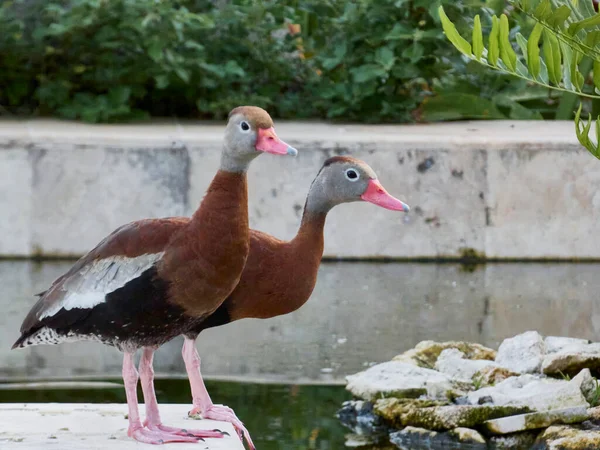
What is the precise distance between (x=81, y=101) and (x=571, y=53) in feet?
15.6

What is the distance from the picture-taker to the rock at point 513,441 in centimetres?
456

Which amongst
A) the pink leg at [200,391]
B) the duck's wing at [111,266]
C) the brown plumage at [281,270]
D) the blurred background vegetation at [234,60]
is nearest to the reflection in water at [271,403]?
the pink leg at [200,391]

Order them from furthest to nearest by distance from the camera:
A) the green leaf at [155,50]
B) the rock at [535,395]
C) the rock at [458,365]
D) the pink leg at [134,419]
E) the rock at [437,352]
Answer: the green leaf at [155,50], the rock at [437,352], the rock at [458,365], the rock at [535,395], the pink leg at [134,419]

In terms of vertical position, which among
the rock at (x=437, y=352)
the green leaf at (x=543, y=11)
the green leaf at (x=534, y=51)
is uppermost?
the green leaf at (x=543, y=11)

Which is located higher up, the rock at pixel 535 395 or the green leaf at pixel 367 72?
the green leaf at pixel 367 72

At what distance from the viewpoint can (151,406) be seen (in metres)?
3.75

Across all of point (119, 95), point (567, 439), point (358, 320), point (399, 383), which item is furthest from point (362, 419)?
point (119, 95)

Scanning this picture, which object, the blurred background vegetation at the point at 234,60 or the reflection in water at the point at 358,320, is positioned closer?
the reflection in water at the point at 358,320

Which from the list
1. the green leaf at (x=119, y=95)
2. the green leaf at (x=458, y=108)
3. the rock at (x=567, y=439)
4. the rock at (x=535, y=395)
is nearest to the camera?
the rock at (x=567, y=439)

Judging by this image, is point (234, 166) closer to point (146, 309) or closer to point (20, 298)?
point (146, 309)

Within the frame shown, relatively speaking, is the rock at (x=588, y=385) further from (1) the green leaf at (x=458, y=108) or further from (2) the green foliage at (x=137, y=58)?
(1) the green leaf at (x=458, y=108)

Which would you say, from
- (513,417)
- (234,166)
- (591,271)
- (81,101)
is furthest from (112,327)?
(81,101)

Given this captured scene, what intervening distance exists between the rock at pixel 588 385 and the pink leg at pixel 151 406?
168 cm

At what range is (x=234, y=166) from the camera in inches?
141
